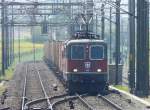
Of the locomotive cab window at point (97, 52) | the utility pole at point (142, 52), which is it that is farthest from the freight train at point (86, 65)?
the utility pole at point (142, 52)

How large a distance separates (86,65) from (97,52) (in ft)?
2.72

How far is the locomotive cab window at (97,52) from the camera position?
1007 inches

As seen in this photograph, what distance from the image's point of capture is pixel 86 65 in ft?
83.1

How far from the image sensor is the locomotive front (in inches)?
995

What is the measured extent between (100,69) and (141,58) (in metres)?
1.90

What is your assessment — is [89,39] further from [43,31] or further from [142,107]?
[43,31]

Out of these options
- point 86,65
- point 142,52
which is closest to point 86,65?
point 86,65

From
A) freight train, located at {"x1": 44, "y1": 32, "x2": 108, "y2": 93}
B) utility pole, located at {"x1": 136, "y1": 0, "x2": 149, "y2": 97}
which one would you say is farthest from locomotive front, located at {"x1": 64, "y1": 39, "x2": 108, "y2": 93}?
utility pole, located at {"x1": 136, "y1": 0, "x2": 149, "y2": 97}

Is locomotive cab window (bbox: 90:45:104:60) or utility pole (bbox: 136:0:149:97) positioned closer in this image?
utility pole (bbox: 136:0:149:97)

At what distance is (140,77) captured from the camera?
25031 mm

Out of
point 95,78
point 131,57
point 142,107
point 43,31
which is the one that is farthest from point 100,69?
point 43,31

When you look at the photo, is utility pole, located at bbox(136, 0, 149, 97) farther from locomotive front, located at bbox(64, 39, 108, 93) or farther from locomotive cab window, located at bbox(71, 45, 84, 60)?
locomotive cab window, located at bbox(71, 45, 84, 60)

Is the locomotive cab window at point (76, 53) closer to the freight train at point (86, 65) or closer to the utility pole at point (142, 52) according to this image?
the freight train at point (86, 65)

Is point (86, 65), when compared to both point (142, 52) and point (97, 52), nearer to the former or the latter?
point (97, 52)
